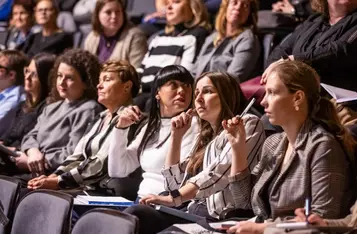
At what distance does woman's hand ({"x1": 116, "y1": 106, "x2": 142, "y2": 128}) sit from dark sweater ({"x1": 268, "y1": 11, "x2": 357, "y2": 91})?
0.82 metres

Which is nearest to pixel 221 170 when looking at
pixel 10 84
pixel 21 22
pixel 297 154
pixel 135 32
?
pixel 297 154

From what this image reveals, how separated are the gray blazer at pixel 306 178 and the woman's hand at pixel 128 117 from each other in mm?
1113

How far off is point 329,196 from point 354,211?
114 millimetres

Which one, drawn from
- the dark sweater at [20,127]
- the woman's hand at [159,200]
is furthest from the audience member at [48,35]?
the woman's hand at [159,200]

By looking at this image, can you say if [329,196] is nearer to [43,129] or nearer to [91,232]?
[91,232]

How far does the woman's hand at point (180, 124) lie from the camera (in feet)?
13.4

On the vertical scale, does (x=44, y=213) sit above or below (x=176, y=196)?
above

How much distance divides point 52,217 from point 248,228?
783 mm

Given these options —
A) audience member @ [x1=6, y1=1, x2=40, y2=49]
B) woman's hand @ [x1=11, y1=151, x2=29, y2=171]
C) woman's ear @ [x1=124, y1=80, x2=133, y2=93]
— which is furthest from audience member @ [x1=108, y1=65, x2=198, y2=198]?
audience member @ [x1=6, y1=1, x2=40, y2=49]

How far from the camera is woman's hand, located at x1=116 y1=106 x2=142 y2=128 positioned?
4.50 m

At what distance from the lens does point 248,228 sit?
10.6ft

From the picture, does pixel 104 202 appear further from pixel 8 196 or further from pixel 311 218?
pixel 311 218

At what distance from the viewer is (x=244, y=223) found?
10.6 ft

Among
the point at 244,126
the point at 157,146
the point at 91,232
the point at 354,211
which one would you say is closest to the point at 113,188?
the point at 157,146
